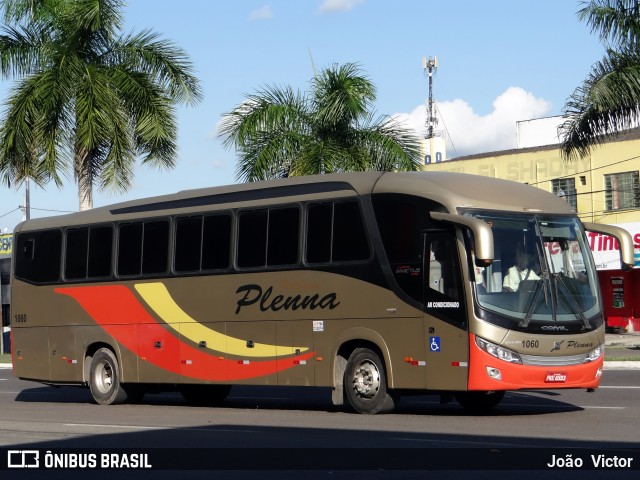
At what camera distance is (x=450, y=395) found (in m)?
17.7

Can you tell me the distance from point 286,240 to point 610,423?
636 cm

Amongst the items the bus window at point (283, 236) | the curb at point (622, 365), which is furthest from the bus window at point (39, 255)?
the curb at point (622, 365)

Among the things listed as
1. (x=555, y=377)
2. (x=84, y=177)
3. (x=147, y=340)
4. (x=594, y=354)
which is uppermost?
(x=84, y=177)

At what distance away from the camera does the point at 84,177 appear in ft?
111

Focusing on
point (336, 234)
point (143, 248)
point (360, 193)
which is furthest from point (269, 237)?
point (143, 248)

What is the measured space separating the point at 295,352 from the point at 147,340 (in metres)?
4.00

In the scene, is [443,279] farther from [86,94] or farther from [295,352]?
[86,94]

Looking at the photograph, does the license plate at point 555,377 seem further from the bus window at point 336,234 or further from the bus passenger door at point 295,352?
the bus passenger door at point 295,352

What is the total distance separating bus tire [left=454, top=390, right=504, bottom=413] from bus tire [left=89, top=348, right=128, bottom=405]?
7182 millimetres

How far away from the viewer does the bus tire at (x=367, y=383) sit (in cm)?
1748

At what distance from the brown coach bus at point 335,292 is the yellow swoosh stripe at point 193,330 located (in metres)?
0.03

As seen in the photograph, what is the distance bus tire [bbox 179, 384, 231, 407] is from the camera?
2220 centimetres

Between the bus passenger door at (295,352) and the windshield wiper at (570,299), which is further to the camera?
the bus passenger door at (295,352)

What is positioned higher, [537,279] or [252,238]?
[252,238]
